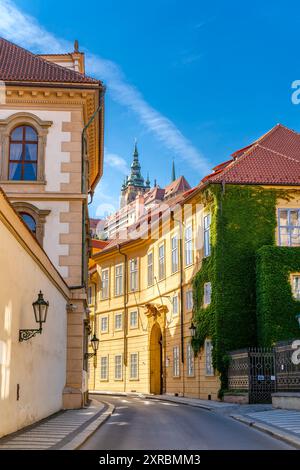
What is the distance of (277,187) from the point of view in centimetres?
3353

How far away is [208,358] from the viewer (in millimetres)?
34000

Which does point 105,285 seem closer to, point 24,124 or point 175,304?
point 175,304

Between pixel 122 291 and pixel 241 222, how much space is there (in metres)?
19.8

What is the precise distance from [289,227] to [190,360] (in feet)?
30.1

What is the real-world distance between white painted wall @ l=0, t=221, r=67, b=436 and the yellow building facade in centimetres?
1494

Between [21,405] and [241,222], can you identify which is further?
[241,222]

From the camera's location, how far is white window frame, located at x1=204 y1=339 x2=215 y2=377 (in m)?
33.5

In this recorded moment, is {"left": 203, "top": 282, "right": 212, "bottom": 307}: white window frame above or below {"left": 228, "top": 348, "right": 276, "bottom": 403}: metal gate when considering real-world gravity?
above

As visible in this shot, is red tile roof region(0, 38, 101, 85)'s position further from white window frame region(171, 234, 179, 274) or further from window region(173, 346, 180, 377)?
window region(173, 346, 180, 377)

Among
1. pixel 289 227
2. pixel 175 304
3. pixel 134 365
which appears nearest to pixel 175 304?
pixel 175 304

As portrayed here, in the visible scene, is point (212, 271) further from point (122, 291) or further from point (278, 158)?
point (122, 291)

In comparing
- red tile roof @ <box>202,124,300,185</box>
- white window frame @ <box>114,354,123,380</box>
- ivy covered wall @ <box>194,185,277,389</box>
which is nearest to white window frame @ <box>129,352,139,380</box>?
white window frame @ <box>114,354,123,380</box>
